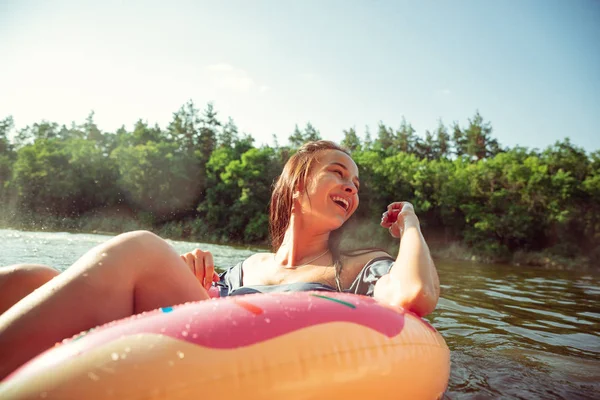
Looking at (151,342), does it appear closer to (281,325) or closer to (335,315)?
(281,325)

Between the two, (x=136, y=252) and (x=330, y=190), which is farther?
(x=330, y=190)

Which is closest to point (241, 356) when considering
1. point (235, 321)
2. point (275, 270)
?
point (235, 321)

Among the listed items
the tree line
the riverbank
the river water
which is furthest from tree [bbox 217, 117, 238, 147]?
the river water

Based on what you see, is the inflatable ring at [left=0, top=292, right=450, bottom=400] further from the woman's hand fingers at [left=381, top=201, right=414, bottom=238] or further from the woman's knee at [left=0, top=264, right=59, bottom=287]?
the woman's hand fingers at [left=381, top=201, right=414, bottom=238]

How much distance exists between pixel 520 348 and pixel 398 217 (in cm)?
Answer: 193

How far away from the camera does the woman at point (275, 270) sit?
0.98 meters

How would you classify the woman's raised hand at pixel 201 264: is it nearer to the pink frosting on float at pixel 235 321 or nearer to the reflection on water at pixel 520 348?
the pink frosting on float at pixel 235 321

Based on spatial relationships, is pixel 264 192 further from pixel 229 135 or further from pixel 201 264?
pixel 201 264

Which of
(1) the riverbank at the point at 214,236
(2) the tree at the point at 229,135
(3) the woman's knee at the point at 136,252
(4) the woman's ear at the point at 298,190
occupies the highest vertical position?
(2) the tree at the point at 229,135

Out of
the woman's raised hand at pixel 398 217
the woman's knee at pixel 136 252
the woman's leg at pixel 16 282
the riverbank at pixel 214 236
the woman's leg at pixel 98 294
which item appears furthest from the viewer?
the riverbank at pixel 214 236

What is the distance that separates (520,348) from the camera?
294cm

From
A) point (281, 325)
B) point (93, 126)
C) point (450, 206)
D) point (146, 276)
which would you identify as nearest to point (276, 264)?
point (146, 276)

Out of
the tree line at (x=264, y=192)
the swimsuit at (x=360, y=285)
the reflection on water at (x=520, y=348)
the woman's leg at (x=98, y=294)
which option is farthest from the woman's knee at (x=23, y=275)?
the tree line at (x=264, y=192)

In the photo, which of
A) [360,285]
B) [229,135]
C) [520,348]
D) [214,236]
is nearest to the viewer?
[360,285]
